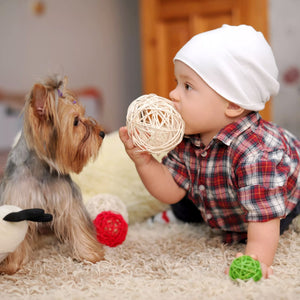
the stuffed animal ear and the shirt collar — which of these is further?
the shirt collar

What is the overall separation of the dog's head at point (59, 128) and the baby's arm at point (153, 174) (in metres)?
0.11

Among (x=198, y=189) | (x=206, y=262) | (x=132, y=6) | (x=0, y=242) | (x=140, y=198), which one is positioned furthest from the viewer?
(x=132, y=6)

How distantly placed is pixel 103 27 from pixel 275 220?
148 inches

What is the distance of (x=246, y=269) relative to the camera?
0.98 meters

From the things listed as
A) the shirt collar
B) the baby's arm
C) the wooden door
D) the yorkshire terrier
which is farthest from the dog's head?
the wooden door

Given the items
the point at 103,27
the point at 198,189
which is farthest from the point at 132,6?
the point at 198,189

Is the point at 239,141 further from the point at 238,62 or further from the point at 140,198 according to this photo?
the point at 140,198

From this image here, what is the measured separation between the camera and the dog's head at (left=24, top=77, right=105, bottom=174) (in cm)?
112

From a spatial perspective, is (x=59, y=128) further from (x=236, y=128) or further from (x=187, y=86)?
(x=236, y=128)

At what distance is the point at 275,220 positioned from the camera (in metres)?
1.10

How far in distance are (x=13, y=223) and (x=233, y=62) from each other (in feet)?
2.32

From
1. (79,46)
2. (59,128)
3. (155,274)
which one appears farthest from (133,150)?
(79,46)

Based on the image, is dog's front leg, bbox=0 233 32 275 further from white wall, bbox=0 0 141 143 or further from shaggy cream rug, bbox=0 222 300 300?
white wall, bbox=0 0 141 143

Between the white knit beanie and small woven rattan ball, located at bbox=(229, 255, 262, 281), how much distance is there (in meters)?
0.42
